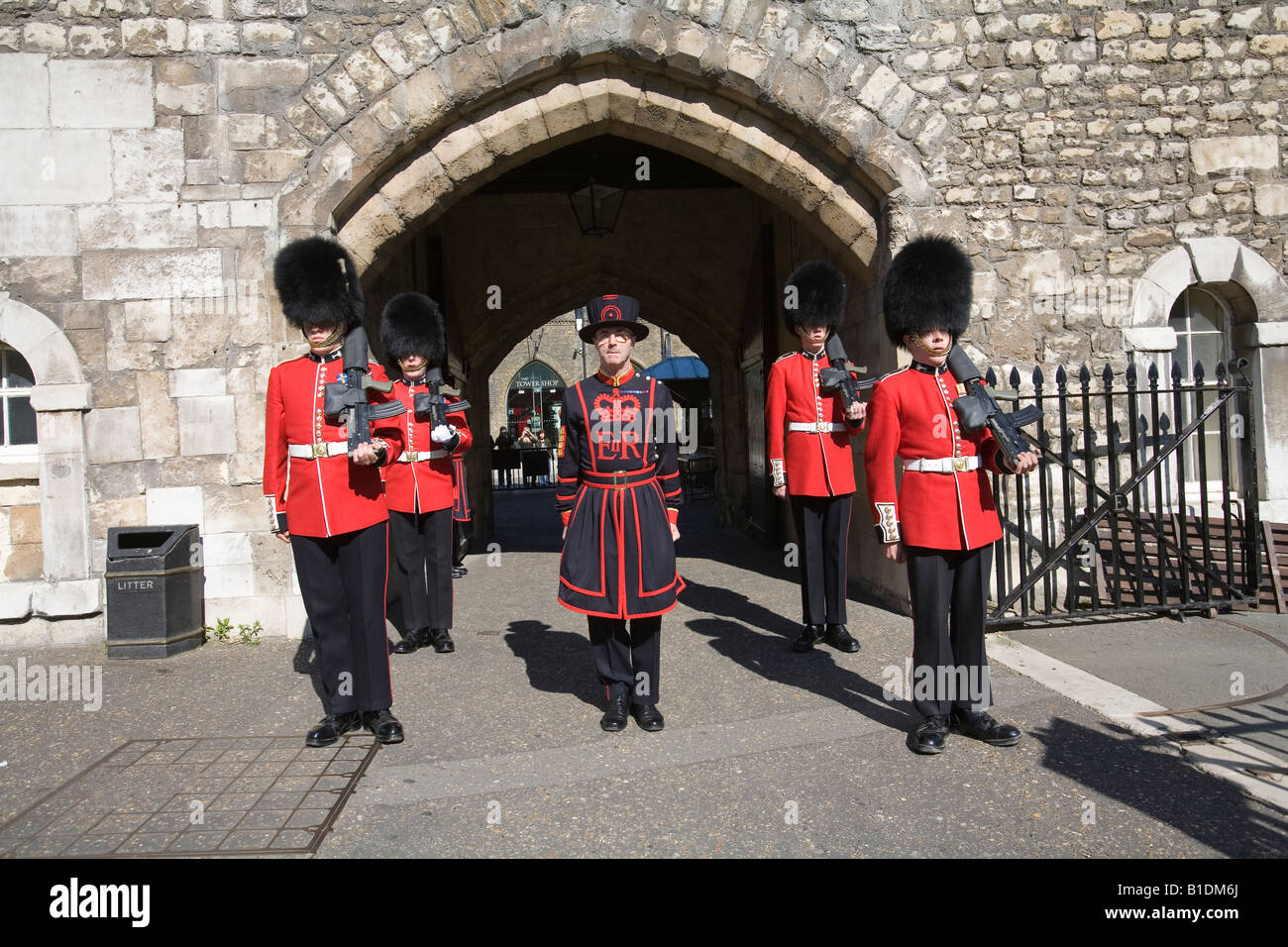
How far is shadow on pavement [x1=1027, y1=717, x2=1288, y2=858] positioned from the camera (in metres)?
2.87

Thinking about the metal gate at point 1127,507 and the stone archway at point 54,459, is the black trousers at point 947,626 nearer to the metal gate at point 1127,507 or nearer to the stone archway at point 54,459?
the metal gate at point 1127,507

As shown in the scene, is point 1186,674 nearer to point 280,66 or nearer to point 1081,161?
point 1081,161

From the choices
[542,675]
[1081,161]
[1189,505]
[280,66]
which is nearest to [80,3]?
[280,66]

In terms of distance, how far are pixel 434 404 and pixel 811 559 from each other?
2225 millimetres

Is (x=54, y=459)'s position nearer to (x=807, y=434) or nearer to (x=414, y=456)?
(x=414, y=456)

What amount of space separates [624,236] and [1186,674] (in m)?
8.40

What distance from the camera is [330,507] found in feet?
13.0

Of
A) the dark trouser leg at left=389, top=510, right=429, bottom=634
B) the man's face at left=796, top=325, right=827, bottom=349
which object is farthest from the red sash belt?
the dark trouser leg at left=389, top=510, right=429, bottom=634

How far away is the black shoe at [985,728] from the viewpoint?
3.73 metres

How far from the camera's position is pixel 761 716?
14.0 ft

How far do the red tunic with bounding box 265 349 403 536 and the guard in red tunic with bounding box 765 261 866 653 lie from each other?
2268 mm

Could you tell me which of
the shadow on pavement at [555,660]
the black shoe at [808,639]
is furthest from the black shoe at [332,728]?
the black shoe at [808,639]

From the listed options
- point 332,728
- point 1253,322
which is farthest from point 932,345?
point 1253,322

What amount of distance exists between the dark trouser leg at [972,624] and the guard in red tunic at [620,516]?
1.15 metres
